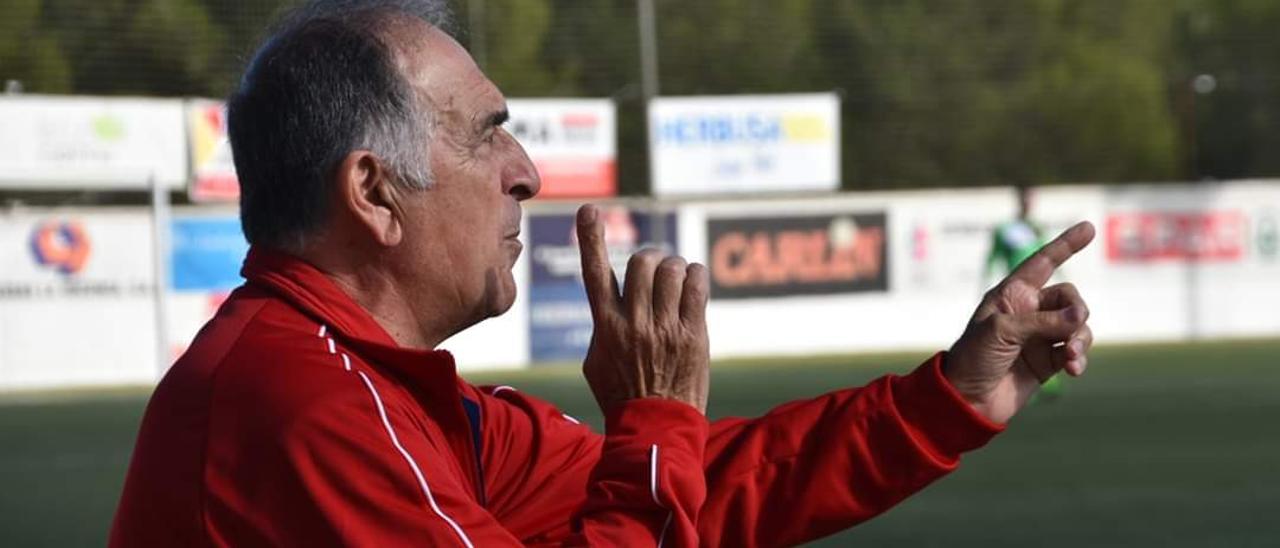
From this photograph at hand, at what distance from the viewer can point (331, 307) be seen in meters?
2.67

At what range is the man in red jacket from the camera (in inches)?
94.4

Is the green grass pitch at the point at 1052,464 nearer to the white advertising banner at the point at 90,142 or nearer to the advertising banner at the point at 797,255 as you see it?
the white advertising banner at the point at 90,142

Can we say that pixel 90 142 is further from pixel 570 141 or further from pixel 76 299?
pixel 570 141

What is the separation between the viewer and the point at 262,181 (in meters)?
2.70

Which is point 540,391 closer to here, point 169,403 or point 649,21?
point 649,21

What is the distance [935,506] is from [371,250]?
838 centimetres

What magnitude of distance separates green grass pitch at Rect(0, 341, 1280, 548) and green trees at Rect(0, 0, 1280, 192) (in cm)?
1226

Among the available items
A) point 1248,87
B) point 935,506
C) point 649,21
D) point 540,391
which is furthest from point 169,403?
point 1248,87

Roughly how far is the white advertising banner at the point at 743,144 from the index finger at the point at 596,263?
26.1 m

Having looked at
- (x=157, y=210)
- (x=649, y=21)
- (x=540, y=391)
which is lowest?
(x=540, y=391)

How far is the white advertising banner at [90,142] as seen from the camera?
2555cm

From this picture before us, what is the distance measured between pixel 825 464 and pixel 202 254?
74.8 feet

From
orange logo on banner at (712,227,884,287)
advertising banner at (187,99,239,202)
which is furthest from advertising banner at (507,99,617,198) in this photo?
advertising banner at (187,99,239,202)

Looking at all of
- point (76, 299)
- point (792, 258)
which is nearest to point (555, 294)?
point (792, 258)
